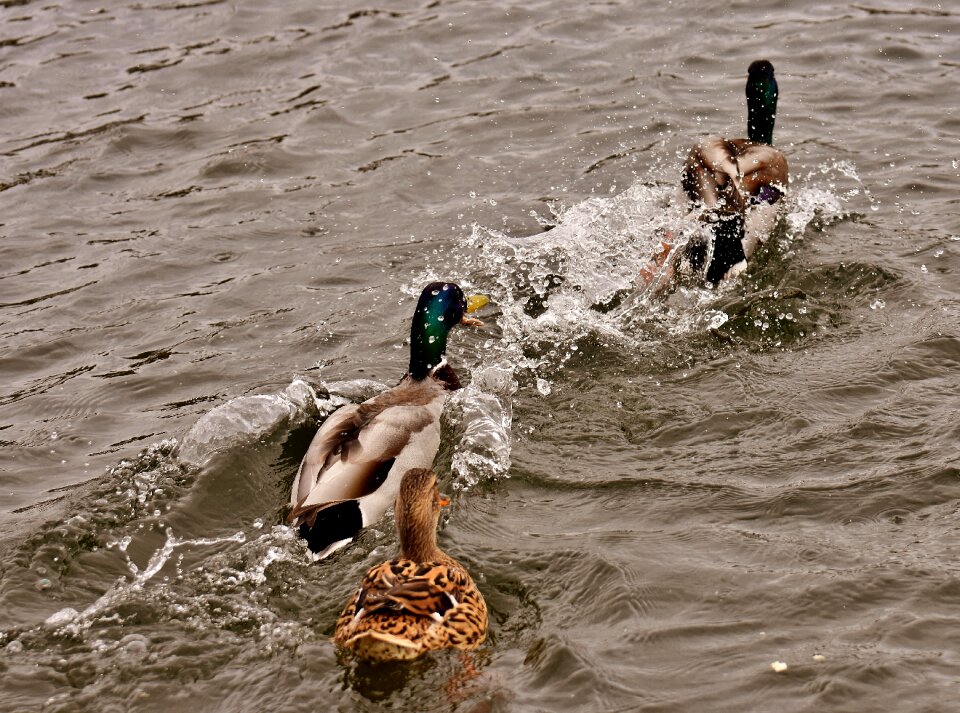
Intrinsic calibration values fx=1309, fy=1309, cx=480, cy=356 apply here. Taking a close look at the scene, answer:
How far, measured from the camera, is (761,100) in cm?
891

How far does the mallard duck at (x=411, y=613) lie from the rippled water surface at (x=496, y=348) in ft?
0.29

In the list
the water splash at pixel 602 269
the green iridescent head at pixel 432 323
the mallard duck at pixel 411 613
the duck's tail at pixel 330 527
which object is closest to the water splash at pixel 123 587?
the duck's tail at pixel 330 527

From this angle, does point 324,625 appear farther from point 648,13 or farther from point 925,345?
point 648,13

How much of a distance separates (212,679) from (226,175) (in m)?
6.14

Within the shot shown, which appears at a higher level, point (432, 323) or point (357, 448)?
point (432, 323)

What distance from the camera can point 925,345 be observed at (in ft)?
22.5

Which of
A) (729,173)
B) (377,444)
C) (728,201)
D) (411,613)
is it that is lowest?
(377,444)

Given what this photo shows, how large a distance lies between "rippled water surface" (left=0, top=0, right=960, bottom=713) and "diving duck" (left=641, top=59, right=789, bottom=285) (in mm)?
199

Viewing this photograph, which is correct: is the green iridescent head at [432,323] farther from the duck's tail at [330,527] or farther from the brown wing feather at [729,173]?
the brown wing feather at [729,173]

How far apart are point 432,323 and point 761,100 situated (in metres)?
3.23

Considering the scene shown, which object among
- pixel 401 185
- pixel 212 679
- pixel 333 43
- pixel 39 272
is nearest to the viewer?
pixel 212 679

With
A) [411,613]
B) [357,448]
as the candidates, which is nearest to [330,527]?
[357,448]

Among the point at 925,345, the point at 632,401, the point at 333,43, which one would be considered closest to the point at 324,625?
the point at 632,401

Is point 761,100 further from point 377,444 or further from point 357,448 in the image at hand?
point 357,448
